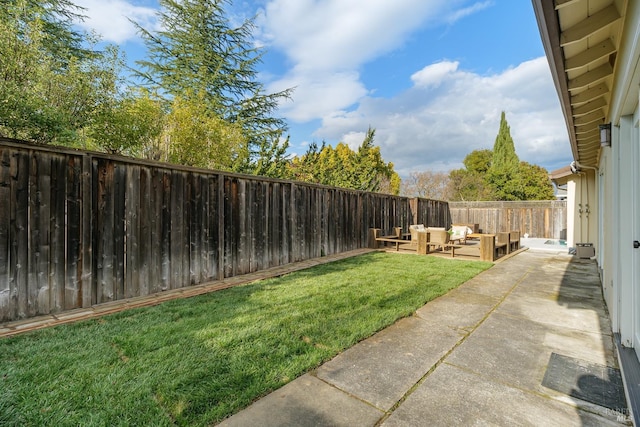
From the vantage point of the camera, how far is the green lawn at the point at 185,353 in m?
1.73

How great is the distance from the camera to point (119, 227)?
3830 millimetres

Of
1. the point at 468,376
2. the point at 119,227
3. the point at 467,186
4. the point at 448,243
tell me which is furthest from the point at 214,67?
the point at 467,186

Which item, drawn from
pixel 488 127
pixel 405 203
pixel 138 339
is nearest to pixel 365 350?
pixel 138 339

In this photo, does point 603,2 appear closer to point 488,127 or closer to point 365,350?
point 365,350

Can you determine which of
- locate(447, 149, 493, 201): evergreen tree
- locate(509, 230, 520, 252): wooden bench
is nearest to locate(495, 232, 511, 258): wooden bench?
locate(509, 230, 520, 252): wooden bench

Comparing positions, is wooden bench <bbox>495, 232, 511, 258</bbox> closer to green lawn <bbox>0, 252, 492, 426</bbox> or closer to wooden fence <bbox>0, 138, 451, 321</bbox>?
green lawn <bbox>0, 252, 492, 426</bbox>

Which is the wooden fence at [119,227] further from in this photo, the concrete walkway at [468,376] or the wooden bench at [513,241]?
the wooden bench at [513,241]

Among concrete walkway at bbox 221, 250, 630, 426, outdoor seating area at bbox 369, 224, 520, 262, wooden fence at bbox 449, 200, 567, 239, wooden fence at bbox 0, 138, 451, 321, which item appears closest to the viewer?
concrete walkway at bbox 221, 250, 630, 426

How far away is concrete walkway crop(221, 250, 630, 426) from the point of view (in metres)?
1.73

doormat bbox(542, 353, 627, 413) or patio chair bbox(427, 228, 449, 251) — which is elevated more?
patio chair bbox(427, 228, 449, 251)

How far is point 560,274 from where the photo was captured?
588cm

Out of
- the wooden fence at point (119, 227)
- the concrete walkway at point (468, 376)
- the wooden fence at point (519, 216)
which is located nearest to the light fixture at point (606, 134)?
the concrete walkway at point (468, 376)

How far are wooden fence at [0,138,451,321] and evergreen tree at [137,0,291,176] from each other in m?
5.12

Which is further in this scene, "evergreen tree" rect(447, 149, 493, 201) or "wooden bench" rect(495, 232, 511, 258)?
"evergreen tree" rect(447, 149, 493, 201)
